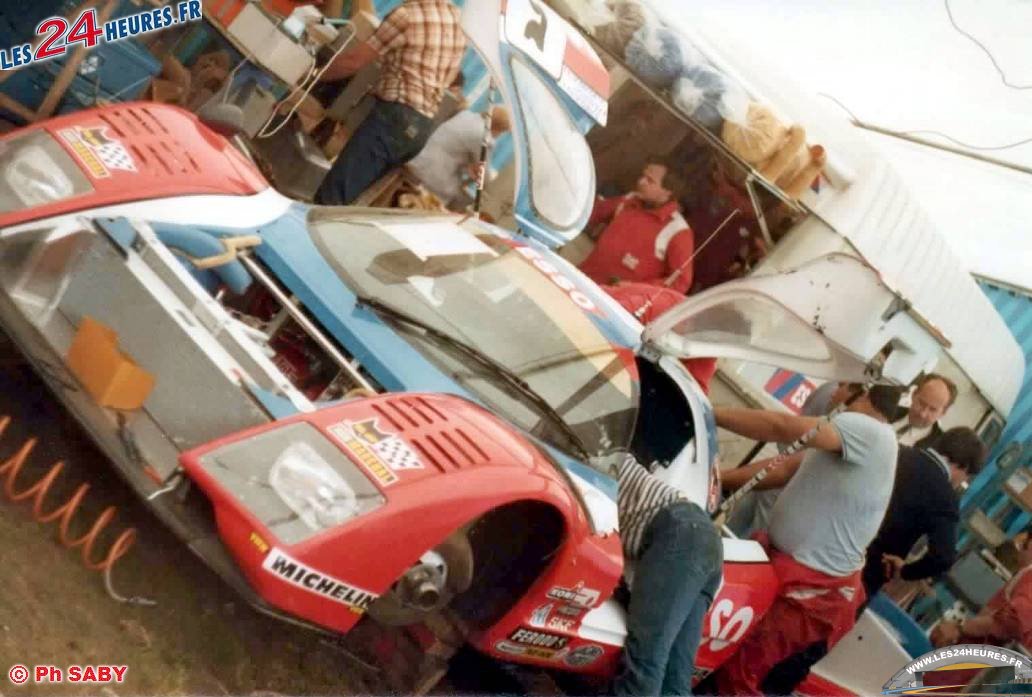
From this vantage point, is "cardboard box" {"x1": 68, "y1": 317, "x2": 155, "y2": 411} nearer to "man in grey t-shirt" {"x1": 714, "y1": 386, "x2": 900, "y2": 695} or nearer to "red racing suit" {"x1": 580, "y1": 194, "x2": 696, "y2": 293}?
"man in grey t-shirt" {"x1": 714, "y1": 386, "x2": 900, "y2": 695}

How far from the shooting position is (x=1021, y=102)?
3.74 metres

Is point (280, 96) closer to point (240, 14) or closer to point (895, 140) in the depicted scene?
point (240, 14)

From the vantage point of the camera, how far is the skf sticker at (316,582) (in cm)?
194

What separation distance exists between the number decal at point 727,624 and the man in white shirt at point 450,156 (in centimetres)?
199

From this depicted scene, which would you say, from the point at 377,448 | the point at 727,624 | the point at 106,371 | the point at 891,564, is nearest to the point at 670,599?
the point at 727,624

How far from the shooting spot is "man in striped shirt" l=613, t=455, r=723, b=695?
2.62 m

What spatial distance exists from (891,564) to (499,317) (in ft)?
6.08

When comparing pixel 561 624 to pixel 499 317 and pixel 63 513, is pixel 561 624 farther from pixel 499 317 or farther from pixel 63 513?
pixel 63 513

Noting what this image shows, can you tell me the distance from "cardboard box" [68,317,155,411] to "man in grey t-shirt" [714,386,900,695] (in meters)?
1.74

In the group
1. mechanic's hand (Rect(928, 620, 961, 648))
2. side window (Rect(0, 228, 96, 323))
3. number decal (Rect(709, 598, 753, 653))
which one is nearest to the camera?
side window (Rect(0, 228, 96, 323))

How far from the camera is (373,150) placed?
3998mm

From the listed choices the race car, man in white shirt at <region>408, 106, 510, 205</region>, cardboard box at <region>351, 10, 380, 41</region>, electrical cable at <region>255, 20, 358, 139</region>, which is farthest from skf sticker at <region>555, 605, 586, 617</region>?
cardboard box at <region>351, 10, 380, 41</region>

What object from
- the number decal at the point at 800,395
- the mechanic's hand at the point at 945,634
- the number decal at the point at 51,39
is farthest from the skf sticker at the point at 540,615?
the number decal at the point at 800,395

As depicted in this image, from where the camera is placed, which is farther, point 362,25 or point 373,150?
point 362,25
